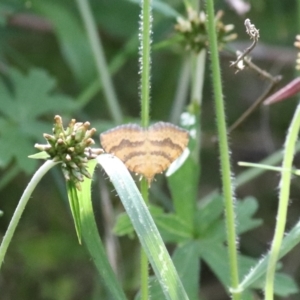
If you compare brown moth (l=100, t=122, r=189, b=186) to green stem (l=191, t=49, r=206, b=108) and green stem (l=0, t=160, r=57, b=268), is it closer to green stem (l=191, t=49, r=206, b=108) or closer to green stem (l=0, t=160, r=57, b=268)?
green stem (l=0, t=160, r=57, b=268)

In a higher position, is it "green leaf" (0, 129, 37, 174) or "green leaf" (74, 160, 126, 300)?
"green leaf" (0, 129, 37, 174)

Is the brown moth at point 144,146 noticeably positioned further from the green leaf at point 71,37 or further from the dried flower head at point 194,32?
the green leaf at point 71,37

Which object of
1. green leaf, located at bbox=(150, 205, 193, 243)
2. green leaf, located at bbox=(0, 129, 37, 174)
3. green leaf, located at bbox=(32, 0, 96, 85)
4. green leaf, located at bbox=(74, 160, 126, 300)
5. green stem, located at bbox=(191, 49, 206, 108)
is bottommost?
green leaf, located at bbox=(74, 160, 126, 300)

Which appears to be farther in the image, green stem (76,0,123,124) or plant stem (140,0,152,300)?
green stem (76,0,123,124)

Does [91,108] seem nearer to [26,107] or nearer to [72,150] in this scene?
[26,107]

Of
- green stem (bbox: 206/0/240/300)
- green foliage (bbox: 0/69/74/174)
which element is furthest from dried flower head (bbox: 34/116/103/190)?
green foliage (bbox: 0/69/74/174)

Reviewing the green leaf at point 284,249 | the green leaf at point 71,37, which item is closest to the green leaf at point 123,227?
the green leaf at point 284,249

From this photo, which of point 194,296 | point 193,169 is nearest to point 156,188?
point 193,169
